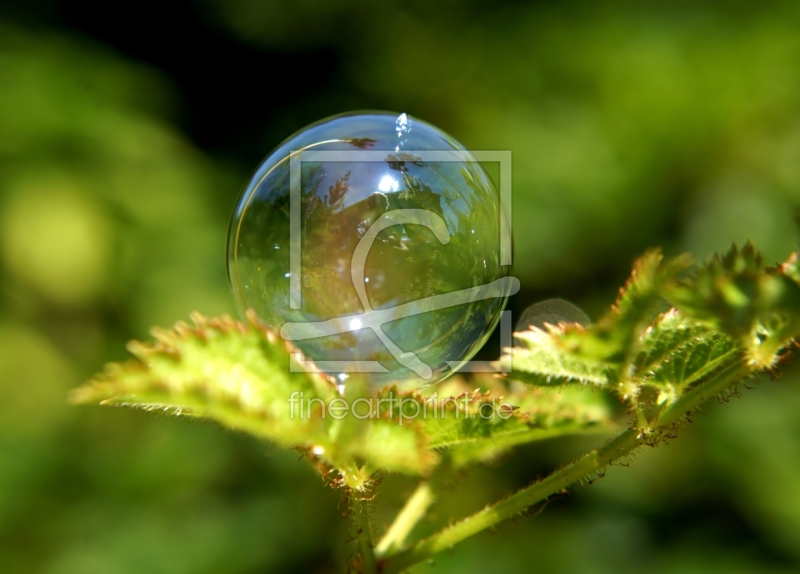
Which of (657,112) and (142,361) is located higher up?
(657,112)

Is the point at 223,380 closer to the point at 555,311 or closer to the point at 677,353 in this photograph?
the point at 677,353

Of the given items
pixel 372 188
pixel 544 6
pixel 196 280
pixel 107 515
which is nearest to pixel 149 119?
pixel 196 280

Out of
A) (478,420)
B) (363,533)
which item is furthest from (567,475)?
(363,533)

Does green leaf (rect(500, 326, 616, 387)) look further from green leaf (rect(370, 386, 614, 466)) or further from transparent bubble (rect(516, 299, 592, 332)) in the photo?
transparent bubble (rect(516, 299, 592, 332))

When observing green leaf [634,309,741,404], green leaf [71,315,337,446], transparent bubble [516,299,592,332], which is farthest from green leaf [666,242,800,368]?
transparent bubble [516,299,592,332]

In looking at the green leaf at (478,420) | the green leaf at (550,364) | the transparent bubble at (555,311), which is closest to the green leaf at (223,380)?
the green leaf at (478,420)

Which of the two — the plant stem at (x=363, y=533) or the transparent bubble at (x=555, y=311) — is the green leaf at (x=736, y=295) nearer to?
the plant stem at (x=363, y=533)

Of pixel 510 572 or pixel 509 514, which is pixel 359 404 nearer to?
pixel 509 514
